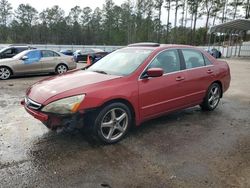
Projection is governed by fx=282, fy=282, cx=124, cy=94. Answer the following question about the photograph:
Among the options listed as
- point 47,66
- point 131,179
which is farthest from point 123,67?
point 47,66

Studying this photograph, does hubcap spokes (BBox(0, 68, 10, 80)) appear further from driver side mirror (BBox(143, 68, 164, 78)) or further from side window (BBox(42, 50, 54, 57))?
driver side mirror (BBox(143, 68, 164, 78))

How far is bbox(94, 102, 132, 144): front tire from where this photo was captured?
4.30 m

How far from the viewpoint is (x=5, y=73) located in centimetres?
1220

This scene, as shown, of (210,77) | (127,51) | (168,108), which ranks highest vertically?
(127,51)

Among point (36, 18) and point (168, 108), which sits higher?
point (36, 18)

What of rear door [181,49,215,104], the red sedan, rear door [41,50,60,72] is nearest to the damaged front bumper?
the red sedan

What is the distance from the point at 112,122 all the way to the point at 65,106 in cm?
84

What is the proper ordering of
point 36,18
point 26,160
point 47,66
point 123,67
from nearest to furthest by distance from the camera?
point 26,160
point 123,67
point 47,66
point 36,18

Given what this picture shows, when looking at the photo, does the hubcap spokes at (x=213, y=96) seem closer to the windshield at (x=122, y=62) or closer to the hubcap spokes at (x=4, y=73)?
the windshield at (x=122, y=62)

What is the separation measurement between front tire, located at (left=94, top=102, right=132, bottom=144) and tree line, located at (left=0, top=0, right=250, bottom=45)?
54673mm

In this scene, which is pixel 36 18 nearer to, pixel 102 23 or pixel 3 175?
pixel 102 23

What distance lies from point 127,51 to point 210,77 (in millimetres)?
2016

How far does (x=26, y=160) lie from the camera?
3928 millimetres

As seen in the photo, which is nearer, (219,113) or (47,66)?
(219,113)
